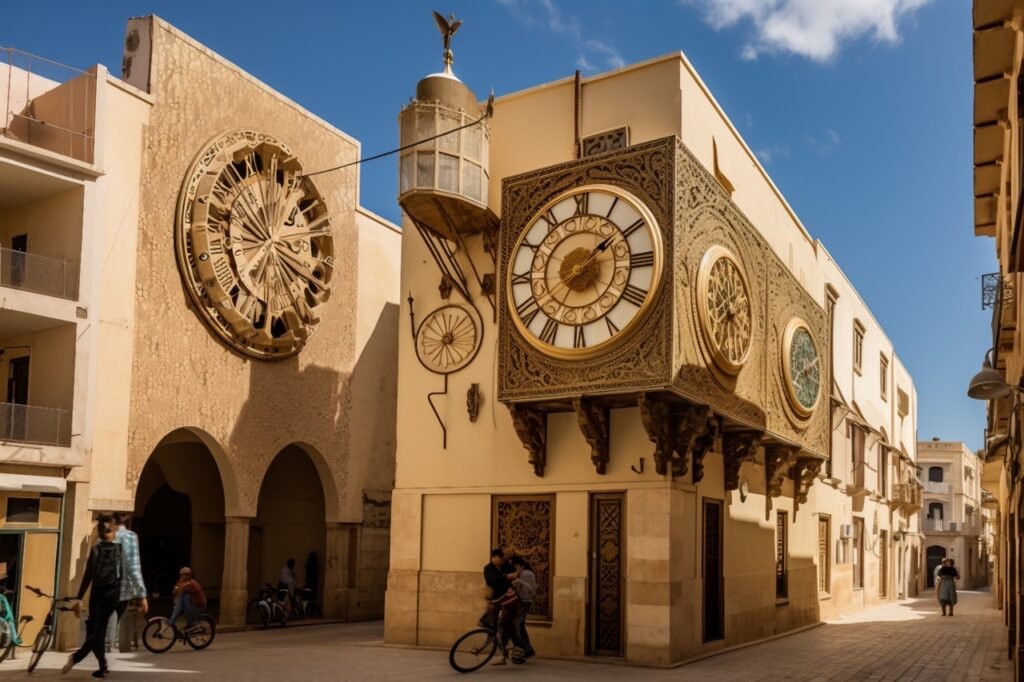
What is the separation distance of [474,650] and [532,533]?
8.89 ft

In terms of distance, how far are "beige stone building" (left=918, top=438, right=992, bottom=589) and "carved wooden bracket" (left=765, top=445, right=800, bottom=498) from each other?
52252mm

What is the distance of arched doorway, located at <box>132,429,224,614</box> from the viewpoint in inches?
971

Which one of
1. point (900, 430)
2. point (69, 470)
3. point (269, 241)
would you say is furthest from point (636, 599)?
point (900, 430)

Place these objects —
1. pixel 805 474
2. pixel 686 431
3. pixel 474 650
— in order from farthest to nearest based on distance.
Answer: pixel 805 474 < pixel 686 431 < pixel 474 650

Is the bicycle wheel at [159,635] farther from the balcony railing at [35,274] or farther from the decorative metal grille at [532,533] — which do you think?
the balcony railing at [35,274]

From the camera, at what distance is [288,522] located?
26078 mm

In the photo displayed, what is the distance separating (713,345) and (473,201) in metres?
4.20

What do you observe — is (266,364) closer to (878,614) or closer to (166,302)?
(166,302)

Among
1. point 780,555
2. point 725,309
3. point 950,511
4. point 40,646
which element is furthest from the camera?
point 950,511

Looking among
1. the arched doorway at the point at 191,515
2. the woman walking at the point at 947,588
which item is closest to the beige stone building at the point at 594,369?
the arched doorway at the point at 191,515

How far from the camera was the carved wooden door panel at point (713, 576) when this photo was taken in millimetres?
16938

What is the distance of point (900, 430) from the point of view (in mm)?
42031

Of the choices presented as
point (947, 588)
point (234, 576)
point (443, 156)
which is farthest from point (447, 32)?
point (947, 588)

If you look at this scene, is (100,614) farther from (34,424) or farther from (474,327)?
(474,327)
